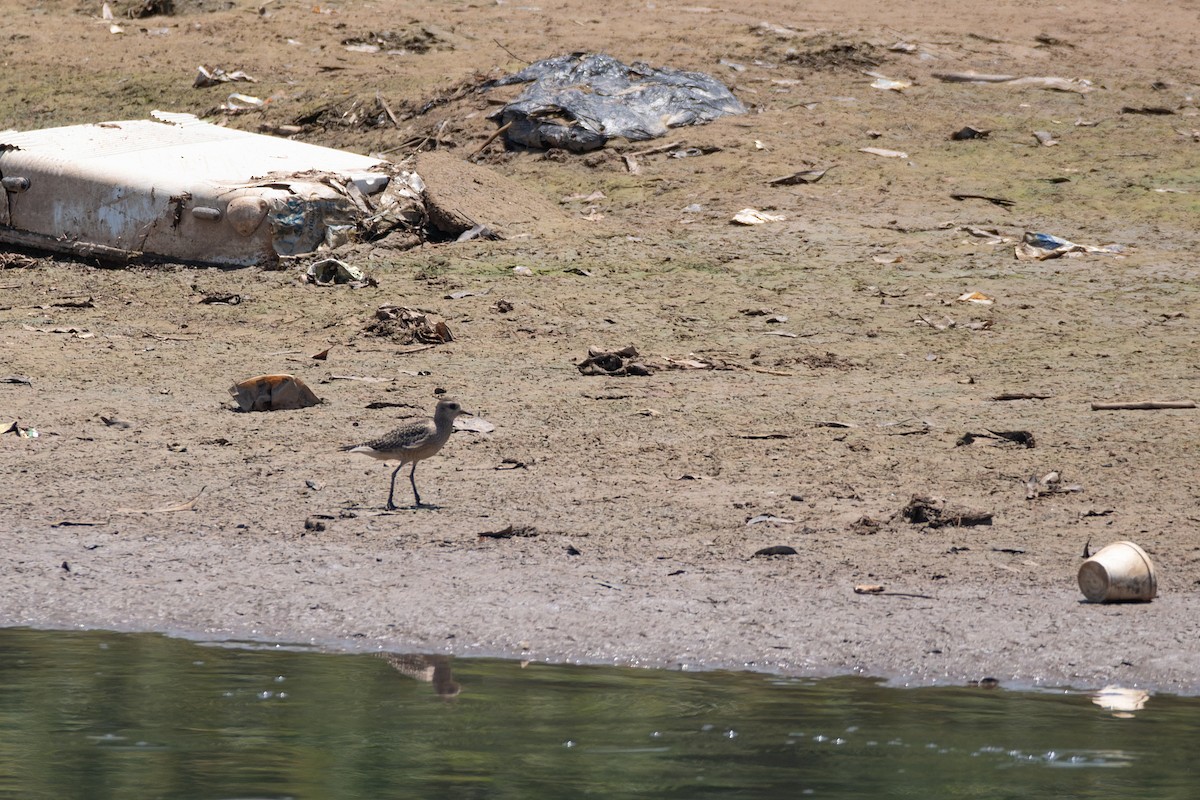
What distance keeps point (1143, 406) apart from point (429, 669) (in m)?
4.49

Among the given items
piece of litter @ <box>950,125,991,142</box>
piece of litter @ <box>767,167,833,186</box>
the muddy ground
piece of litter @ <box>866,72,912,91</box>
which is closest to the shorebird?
the muddy ground

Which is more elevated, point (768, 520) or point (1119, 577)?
point (1119, 577)

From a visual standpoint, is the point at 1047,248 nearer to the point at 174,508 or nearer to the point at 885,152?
the point at 885,152

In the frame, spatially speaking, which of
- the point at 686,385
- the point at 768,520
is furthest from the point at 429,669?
the point at 686,385

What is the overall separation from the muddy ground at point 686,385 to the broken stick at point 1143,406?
97 mm

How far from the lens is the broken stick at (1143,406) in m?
8.49

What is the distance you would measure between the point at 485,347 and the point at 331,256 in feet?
7.30

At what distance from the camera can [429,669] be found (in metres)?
5.58

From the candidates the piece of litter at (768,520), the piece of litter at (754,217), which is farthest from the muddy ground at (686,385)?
the piece of litter at (754,217)

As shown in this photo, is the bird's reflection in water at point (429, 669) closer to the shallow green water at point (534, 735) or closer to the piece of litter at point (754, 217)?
the shallow green water at point (534, 735)

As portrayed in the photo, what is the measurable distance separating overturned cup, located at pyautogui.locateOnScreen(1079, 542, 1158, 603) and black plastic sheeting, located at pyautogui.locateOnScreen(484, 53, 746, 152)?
8.79 meters

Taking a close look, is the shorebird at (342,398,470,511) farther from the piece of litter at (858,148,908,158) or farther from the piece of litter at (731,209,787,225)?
the piece of litter at (858,148,908,158)

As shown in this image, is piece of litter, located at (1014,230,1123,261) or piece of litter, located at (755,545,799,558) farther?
piece of litter, located at (1014,230,1123,261)

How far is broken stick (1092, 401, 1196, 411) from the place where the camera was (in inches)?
334
